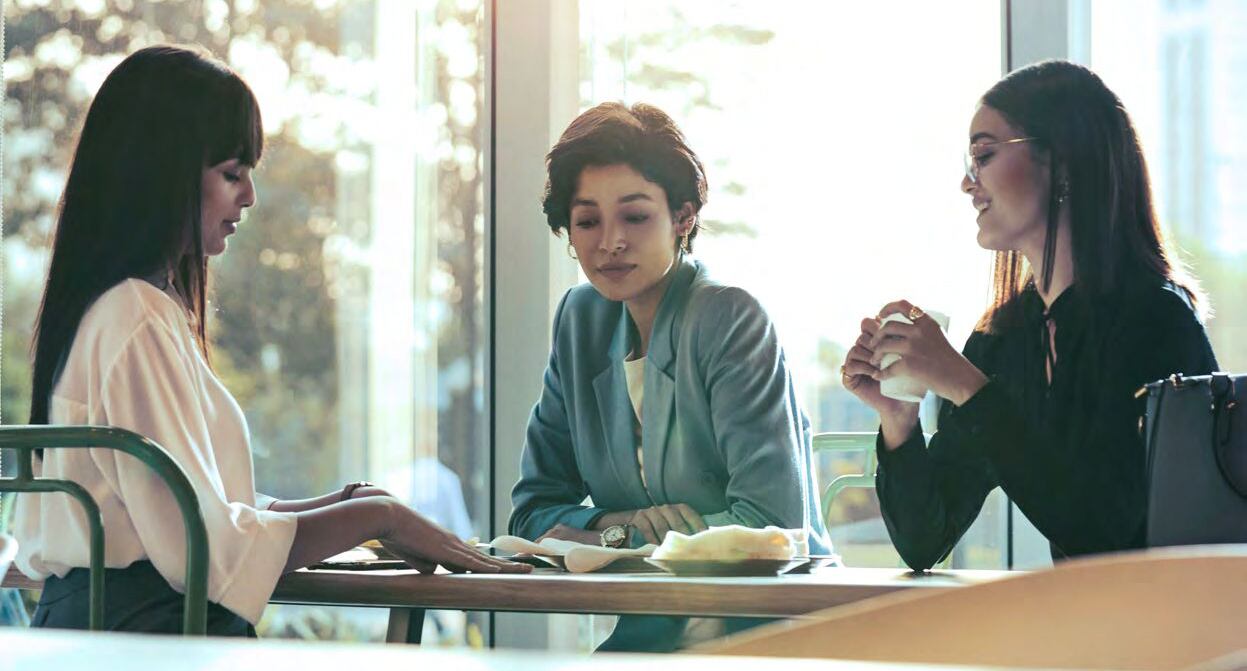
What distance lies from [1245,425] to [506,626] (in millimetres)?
2100

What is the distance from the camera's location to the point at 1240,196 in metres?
2.72

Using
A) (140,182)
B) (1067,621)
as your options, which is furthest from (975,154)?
(1067,621)

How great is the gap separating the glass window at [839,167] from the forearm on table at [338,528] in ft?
3.94

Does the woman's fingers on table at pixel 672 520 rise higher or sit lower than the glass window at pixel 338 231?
lower

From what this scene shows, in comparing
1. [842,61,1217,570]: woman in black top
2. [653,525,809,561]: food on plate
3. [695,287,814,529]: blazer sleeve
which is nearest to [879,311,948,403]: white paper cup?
[842,61,1217,570]: woman in black top

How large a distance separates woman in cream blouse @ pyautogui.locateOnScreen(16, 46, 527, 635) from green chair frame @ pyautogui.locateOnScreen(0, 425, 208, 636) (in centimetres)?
6

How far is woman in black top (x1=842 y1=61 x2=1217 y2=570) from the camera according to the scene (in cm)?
197

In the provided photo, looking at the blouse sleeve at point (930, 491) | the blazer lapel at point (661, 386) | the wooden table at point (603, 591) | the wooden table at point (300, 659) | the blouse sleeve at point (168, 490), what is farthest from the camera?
the blazer lapel at point (661, 386)

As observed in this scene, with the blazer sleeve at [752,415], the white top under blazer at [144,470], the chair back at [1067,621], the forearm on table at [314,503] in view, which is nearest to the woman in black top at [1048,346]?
the blazer sleeve at [752,415]

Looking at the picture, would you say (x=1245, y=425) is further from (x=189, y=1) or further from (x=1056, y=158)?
(x=189, y=1)

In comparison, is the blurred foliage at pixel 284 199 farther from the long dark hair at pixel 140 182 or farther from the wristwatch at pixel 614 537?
the long dark hair at pixel 140 182

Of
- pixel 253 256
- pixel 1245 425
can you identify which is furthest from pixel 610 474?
pixel 253 256

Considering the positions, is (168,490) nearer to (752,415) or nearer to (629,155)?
(752,415)

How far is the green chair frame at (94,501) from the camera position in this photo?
162 centimetres
